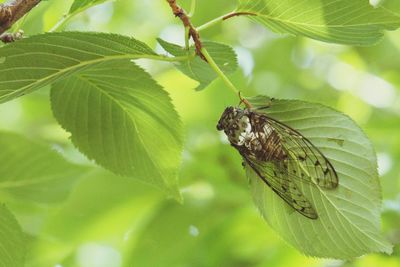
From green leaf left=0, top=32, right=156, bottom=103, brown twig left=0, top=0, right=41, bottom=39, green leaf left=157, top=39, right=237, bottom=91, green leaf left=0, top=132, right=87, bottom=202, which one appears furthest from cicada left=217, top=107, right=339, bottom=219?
green leaf left=0, top=132, right=87, bottom=202

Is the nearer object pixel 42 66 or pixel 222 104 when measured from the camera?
pixel 42 66

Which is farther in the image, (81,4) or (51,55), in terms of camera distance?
(81,4)

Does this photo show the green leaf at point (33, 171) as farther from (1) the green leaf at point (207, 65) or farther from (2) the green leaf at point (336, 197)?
(2) the green leaf at point (336, 197)

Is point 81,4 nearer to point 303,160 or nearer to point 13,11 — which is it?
point 13,11

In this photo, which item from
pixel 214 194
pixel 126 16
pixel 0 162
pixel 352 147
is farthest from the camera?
pixel 126 16

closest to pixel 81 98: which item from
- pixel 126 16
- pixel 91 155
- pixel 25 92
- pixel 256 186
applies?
pixel 91 155

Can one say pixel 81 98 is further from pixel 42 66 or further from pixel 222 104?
pixel 222 104

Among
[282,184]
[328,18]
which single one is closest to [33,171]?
[282,184]
